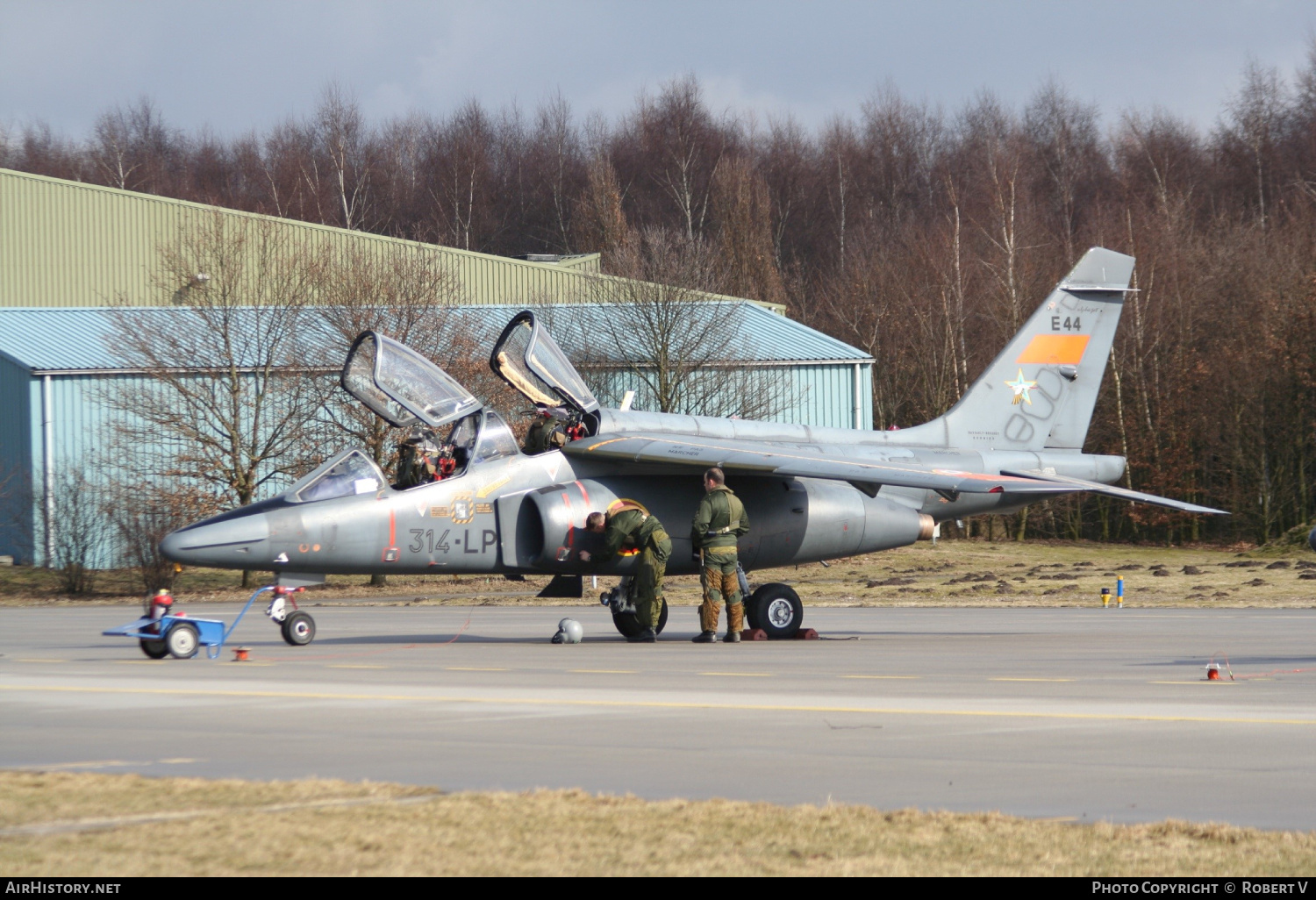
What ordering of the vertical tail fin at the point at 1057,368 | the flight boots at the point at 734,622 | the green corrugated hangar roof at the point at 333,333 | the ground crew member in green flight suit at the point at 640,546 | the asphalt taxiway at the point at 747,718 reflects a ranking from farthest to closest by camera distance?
the green corrugated hangar roof at the point at 333,333 → the vertical tail fin at the point at 1057,368 → the flight boots at the point at 734,622 → the ground crew member in green flight suit at the point at 640,546 → the asphalt taxiway at the point at 747,718

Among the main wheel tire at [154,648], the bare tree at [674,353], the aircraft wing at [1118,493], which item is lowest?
the main wheel tire at [154,648]

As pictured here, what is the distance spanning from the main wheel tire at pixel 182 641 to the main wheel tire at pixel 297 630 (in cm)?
134

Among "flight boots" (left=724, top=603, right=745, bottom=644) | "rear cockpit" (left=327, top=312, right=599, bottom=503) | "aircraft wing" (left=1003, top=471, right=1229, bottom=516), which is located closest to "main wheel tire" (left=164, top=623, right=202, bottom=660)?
"rear cockpit" (left=327, top=312, right=599, bottom=503)

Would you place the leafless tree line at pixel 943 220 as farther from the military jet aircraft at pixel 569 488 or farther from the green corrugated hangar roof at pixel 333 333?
the military jet aircraft at pixel 569 488

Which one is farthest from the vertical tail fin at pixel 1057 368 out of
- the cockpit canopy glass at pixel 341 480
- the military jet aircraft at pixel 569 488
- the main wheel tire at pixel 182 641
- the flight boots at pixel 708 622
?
the main wheel tire at pixel 182 641

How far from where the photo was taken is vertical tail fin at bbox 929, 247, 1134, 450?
72.2ft

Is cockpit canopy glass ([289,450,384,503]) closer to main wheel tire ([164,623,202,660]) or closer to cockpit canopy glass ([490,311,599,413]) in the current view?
main wheel tire ([164,623,202,660])

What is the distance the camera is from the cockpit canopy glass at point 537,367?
18.7 meters

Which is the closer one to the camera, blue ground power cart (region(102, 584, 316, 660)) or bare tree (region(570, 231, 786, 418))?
blue ground power cart (region(102, 584, 316, 660))

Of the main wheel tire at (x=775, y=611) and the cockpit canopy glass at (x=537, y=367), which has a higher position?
the cockpit canopy glass at (x=537, y=367)

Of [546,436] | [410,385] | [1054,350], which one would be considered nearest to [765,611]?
[546,436]

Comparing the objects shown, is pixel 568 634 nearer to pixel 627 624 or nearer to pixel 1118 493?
pixel 627 624

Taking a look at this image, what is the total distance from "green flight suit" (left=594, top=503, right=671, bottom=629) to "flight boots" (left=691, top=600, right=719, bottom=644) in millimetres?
568

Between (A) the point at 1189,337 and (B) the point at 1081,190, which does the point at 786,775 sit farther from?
(B) the point at 1081,190
